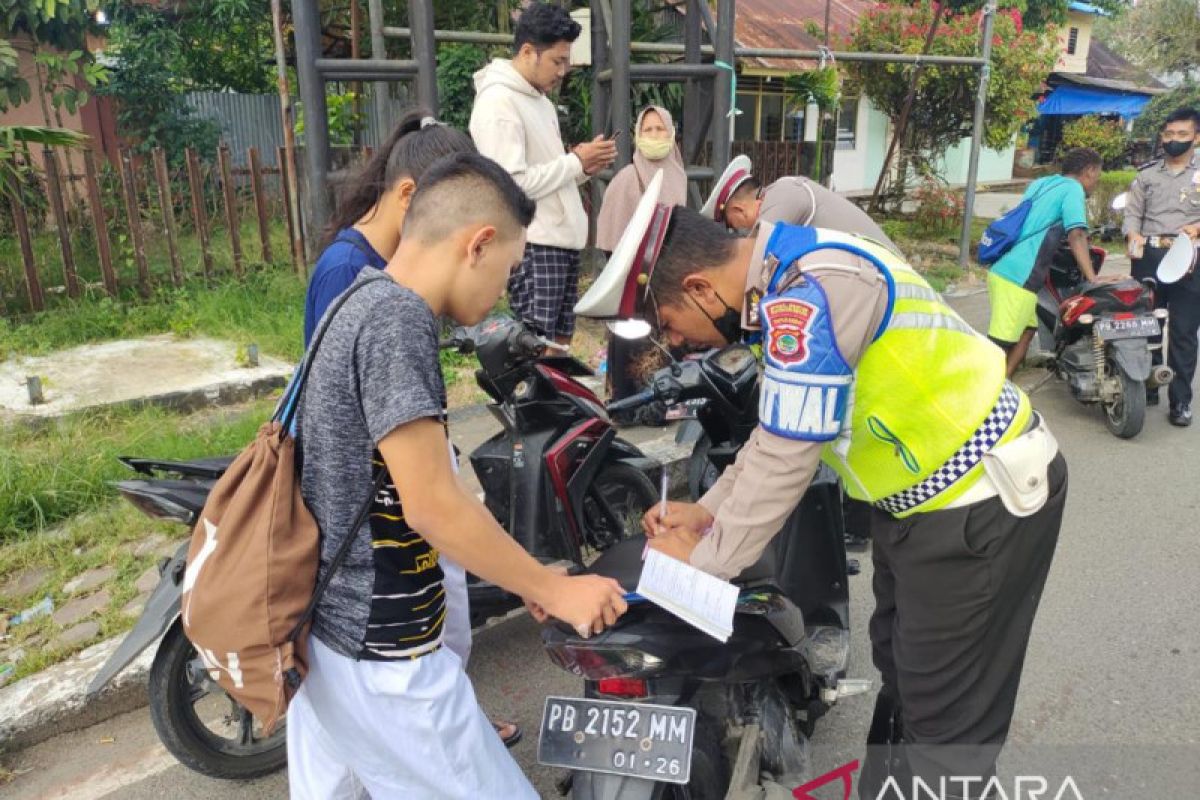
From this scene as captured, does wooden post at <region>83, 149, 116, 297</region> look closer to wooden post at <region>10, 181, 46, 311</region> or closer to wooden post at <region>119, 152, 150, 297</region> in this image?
wooden post at <region>119, 152, 150, 297</region>

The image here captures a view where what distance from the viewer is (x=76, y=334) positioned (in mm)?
5742

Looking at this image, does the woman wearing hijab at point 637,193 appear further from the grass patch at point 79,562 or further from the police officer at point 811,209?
the grass patch at point 79,562

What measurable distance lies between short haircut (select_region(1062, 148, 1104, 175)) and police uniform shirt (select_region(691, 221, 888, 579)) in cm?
461

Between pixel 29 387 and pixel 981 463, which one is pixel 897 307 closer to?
pixel 981 463

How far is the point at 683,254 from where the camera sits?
177 centimetres

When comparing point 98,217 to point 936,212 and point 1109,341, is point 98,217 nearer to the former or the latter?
point 1109,341

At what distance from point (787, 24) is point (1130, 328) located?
573 inches

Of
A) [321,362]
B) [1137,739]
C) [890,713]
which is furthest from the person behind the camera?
[1137,739]

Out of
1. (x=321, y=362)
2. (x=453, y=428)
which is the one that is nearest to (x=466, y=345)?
(x=321, y=362)

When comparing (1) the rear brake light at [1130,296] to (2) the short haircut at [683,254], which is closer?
(2) the short haircut at [683,254]

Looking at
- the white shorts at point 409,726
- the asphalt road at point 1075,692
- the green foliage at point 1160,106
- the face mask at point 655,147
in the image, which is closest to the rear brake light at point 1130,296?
the asphalt road at point 1075,692

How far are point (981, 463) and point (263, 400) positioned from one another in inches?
173

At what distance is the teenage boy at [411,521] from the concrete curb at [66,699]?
1.53 m

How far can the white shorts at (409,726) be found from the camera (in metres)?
1.56
